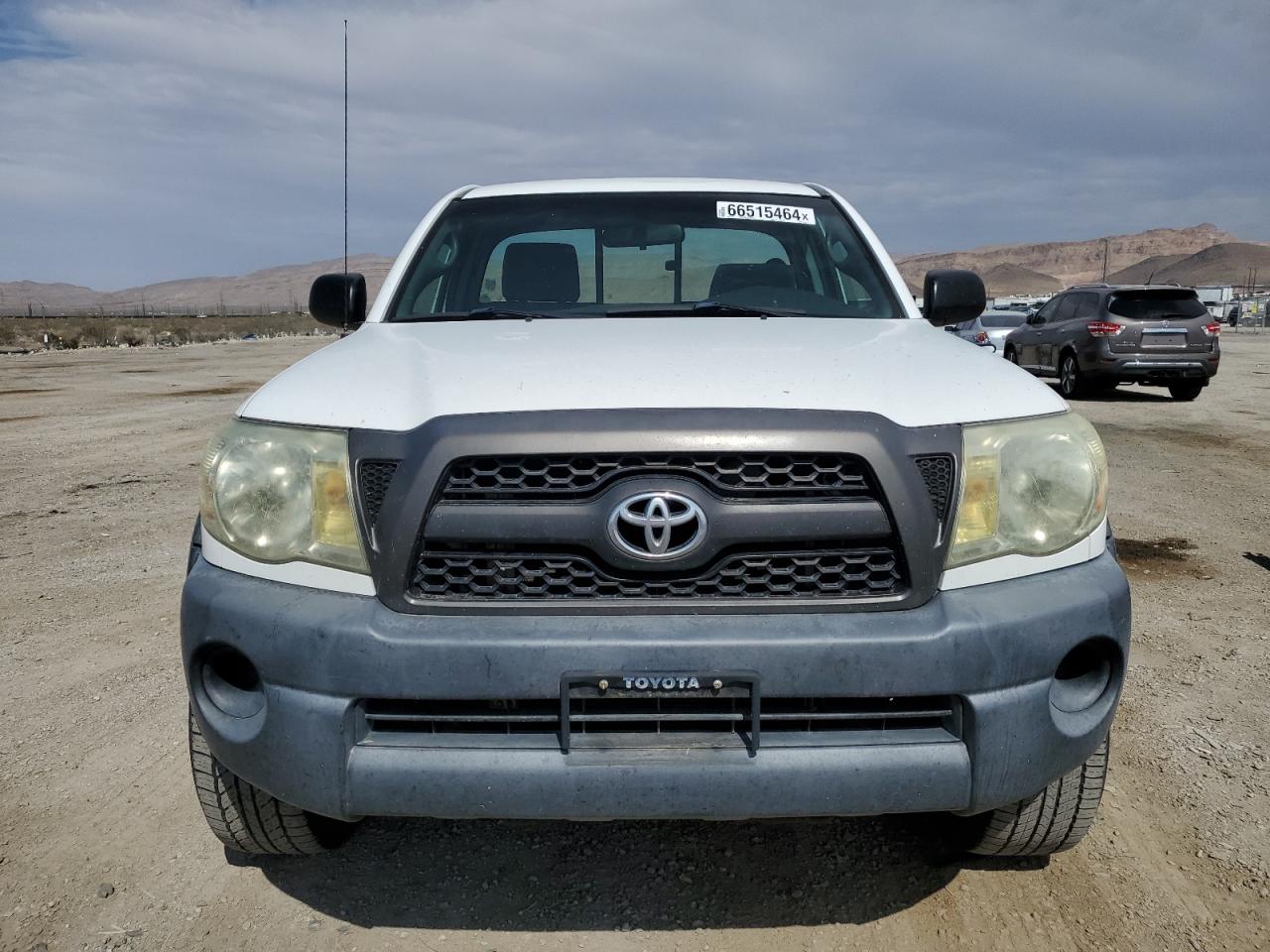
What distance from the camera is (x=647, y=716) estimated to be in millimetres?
1868

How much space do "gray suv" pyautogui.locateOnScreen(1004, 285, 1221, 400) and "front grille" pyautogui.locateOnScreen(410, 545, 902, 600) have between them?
13.6 m

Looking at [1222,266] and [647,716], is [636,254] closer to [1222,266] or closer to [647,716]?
[647,716]

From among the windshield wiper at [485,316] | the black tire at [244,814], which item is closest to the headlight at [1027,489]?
the windshield wiper at [485,316]

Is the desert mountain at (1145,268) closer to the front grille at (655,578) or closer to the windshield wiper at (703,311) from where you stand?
the windshield wiper at (703,311)

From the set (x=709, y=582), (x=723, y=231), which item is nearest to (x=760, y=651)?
(x=709, y=582)

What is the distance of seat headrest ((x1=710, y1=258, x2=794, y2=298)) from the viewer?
335 cm

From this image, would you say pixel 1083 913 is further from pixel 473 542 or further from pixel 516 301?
pixel 516 301

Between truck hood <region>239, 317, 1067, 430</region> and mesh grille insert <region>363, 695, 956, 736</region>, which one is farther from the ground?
truck hood <region>239, 317, 1067, 430</region>

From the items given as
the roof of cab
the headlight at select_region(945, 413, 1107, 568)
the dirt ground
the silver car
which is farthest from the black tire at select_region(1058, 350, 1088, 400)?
the headlight at select_region(945, 413, 1107, 568)

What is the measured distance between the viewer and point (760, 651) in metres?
1.82

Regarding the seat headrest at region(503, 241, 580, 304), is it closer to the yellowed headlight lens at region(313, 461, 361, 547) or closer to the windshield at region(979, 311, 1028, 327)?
the yellowed headlight lens at region(313, 461, 361, 547)

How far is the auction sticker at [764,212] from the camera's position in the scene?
3492 millimetres

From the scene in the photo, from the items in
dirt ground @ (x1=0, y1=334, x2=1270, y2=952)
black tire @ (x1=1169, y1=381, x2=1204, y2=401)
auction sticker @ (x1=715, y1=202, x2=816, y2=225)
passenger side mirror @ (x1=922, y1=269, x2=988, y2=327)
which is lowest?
black tire @ (x1=1169, y1=381, x2=1204, y2=401)

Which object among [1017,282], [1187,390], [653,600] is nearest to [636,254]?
[653,600]
